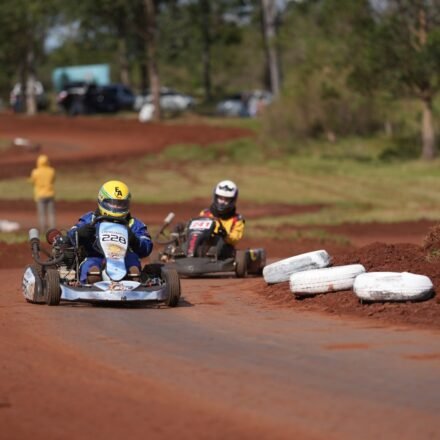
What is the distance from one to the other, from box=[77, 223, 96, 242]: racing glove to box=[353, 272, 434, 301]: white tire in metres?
2.98

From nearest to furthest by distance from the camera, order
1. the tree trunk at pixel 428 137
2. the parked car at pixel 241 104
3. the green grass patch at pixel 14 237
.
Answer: the green grass patch at pixel 14 237, the tree trunk at pixel 428 137, the parked car at pixel 241 104

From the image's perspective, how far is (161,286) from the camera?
1167 cm

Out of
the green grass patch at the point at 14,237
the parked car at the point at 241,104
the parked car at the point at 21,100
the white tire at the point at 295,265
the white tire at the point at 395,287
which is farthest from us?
the parked car at the point at 21,100

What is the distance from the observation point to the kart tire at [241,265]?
15461 millimetres

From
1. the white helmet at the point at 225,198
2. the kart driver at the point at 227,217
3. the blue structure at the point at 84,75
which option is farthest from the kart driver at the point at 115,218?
the blue structure at the point at 84,75

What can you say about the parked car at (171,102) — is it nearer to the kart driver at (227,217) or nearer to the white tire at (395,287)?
the kart driver at (227,217)

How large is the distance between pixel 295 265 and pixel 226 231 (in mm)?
3538

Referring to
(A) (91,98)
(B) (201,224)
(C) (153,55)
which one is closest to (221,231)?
(B) (201,224)

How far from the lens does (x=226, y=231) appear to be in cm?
1616

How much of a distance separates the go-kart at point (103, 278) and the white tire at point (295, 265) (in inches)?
55.0

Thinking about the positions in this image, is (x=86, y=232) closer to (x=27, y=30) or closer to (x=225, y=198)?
(x=225, y=198)

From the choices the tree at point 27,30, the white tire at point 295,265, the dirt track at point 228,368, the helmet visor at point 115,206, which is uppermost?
the tree at point 27,30

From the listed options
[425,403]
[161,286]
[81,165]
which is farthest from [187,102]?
[425,403]

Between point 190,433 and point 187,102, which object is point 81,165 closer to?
point 187,102
